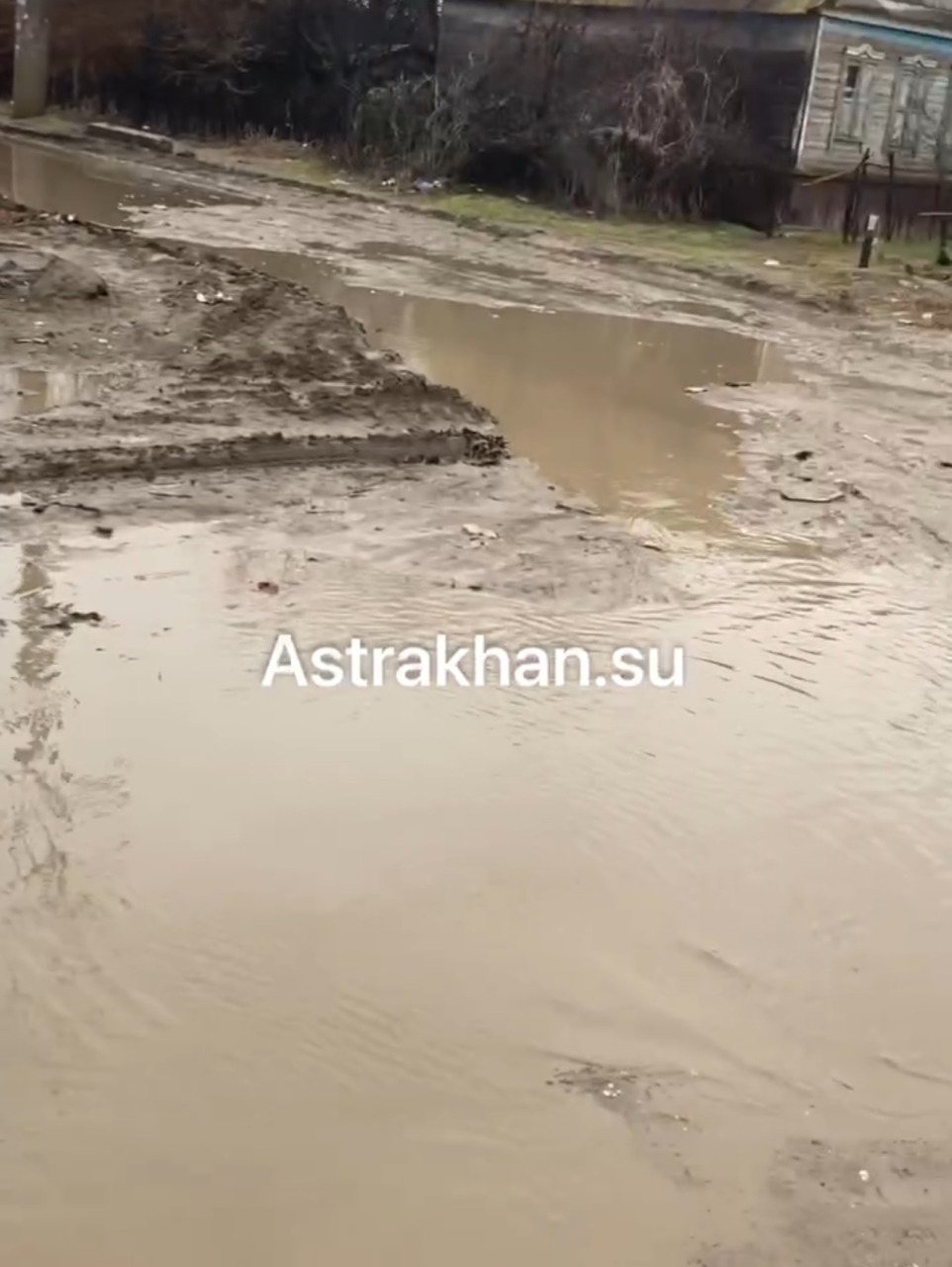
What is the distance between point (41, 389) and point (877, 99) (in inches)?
661

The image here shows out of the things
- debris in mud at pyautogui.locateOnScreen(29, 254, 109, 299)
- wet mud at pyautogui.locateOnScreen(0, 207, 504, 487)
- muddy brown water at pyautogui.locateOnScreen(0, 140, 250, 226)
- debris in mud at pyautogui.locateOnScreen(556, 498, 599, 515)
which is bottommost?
debris in mud at pyautogui.locateOnScreen(556, 498, 599, 515)

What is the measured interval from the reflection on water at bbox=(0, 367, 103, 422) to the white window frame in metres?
16.9

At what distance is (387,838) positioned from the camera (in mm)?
4691

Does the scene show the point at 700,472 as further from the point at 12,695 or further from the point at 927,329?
the point at 927,329

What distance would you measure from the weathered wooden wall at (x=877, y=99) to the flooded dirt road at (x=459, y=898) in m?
14.9

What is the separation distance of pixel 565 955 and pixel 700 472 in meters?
5.26

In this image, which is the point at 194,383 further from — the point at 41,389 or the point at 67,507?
the point at 67,507

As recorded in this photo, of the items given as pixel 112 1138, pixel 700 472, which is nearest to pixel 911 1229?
pixel 112 1138

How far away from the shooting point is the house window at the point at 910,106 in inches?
859

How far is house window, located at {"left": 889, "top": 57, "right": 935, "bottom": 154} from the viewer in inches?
859

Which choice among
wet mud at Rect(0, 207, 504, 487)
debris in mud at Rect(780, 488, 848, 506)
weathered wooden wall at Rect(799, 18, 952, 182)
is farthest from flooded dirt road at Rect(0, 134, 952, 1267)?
weathered wooden wall at Rect(799, 18, 952, 182)

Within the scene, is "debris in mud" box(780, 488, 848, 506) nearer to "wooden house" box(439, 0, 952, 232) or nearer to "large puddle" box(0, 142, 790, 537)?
"large puddle" box(0, 142, 790, 537)

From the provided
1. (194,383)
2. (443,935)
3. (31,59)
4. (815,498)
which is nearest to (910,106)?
(31,59)

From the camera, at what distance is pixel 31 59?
83.7 ft
